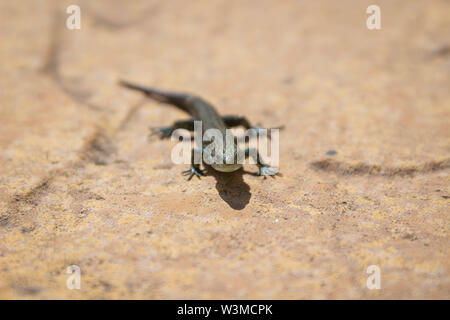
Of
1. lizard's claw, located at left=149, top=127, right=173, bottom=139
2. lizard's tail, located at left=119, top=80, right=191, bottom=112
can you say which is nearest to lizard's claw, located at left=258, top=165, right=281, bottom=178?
lizard's claw, located at left=149, top=127, right=173, bottom=139

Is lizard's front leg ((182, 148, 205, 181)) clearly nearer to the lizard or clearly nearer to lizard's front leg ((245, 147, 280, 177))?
the lizard

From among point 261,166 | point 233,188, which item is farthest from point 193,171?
point 261,166

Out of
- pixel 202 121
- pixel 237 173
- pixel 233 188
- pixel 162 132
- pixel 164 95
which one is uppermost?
pixel 164 95

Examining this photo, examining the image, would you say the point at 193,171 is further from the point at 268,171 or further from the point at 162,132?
the point at 162,132

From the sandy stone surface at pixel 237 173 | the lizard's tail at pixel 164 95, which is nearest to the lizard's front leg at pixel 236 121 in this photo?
the sandy stone surface at pixel 237 173

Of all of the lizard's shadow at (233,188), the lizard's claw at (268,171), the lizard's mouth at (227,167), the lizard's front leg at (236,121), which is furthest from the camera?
the lizard's front leg at (236,121)

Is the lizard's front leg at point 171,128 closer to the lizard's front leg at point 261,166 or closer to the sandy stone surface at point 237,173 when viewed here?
the sandy stone surface at point 237,173

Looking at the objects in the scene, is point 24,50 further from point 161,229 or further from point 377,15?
point 377,15
